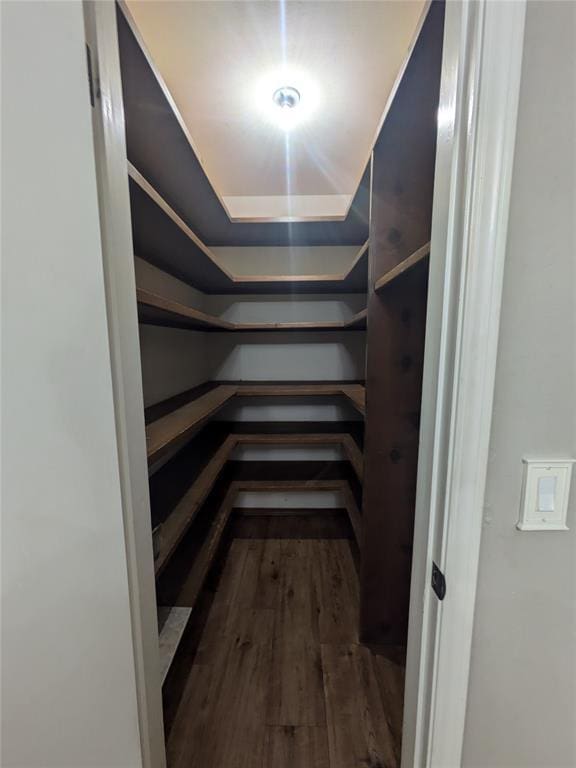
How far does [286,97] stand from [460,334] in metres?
1.63

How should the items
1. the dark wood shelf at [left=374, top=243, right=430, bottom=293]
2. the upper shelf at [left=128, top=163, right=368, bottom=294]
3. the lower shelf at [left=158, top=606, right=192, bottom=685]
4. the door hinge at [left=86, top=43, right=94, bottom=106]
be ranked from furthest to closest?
1. the lower shelf at [left=158, top=606, right=192, bottom=685]
2. the upper shelf at [left=128, top=163, right=368, bottom=294]
3. the dark wood shelf at [left=374, top=243, right=430, bottom=293]
4. the door hinge at [left=86, top=43, right=94, bottom=106]

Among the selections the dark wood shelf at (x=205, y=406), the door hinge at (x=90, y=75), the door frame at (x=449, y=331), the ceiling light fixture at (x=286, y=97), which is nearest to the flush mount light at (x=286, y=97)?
the ceiling light fixture at (x=286, y=97)

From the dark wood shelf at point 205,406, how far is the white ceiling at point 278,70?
1450 mm

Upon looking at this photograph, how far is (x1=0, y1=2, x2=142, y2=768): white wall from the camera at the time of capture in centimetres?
55

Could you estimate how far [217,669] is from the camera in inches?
54.7

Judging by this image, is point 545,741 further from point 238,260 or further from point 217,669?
point 238,260

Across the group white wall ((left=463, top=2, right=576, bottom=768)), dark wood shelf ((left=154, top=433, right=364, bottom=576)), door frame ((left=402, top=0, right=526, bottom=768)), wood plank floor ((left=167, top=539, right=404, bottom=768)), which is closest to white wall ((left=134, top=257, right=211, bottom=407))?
dark wood shelf ((left=154, top=433, right=364, bottom=576))

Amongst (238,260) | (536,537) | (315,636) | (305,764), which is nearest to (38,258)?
(536,537)

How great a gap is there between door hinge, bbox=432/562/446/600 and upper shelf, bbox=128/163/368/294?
1201 mm

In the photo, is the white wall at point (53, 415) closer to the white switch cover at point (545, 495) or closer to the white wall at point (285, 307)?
the white switch cover at point (545, 495)

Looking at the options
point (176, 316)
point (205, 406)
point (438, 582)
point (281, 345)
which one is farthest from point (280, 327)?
point (438, 582)

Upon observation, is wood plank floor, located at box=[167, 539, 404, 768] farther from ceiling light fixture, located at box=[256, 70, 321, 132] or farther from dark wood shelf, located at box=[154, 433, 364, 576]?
ceiling light fixture, located at box=[256, 70, 321, 132]

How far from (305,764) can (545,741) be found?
2.85ft

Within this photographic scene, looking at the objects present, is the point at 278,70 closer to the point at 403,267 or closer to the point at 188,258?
the point at 188,258
